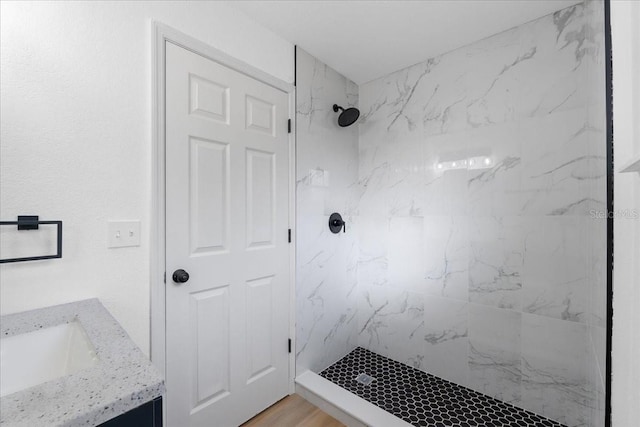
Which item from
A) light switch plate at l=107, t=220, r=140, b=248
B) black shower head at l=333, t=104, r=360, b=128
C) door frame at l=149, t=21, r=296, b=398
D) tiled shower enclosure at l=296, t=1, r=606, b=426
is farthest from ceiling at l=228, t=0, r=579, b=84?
light switch plate at l=107, t=220, r=140, b=248

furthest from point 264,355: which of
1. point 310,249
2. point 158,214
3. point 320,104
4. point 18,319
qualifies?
point 320,104

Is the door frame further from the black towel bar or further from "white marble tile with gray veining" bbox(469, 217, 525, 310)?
"white marble tile with gray veining" bbox(469, 217, 525, 310)

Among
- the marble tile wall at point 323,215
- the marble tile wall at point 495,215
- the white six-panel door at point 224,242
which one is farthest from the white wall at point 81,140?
the marble tile wall at point 495,215

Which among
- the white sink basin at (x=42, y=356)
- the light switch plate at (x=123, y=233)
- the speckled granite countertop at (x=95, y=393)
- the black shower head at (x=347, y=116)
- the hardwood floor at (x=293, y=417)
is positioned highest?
the black shower head at (x=347, y=116)

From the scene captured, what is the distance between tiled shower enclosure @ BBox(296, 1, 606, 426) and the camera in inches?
64.4

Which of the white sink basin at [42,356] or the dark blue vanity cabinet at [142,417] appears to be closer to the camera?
the dark blue vanity cabinet at [142,417]

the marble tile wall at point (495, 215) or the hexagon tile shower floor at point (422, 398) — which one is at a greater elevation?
the marble tile wall at point (495, 215)

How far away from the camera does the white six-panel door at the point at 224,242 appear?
4.66 ft

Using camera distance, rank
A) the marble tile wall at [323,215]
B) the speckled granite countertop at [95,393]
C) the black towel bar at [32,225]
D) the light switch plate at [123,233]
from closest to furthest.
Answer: the speckled granite countertop at [95,393], the black towel bar at [32,225], the light switch plate at [123,233], the marble tile wall at [323,215]

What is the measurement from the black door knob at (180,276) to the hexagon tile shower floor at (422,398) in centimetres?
130

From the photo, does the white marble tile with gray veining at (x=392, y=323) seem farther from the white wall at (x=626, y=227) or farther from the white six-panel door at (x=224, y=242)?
the white wall at (x=626, y=227)

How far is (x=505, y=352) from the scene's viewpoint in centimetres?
185

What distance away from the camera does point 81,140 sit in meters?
1.15

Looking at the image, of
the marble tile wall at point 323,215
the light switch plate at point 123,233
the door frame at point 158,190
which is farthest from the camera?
the marble tile wall at point 323,215
